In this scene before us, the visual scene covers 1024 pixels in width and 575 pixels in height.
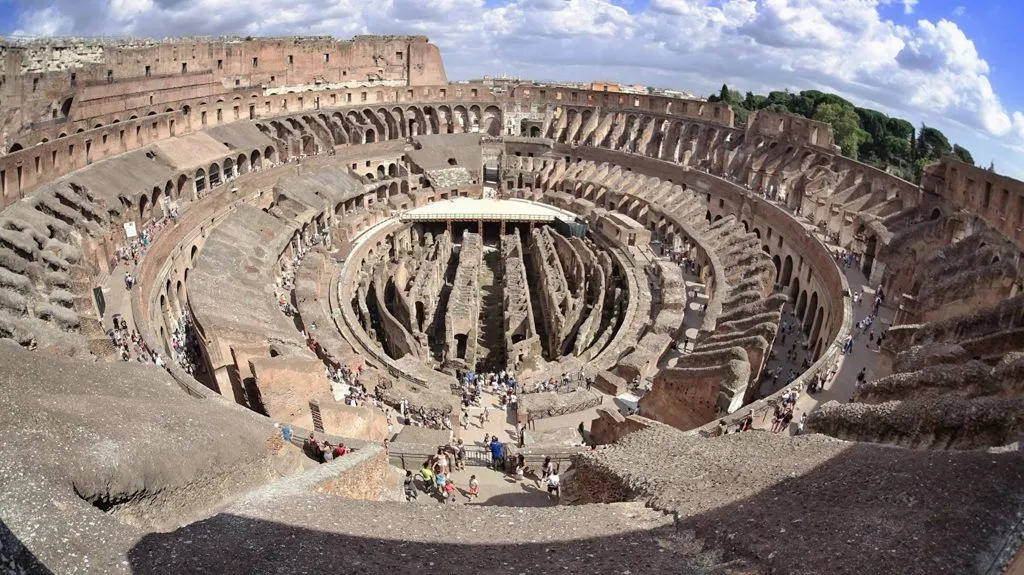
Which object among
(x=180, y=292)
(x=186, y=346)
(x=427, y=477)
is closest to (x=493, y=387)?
(x=427, y=477)

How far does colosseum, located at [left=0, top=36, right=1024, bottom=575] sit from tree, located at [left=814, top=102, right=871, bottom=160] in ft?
65.4

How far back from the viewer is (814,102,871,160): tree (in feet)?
183

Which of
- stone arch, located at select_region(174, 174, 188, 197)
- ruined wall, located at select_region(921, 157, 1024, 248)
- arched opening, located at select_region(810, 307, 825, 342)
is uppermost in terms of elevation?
ruined wall, located at select_region(921, 157, 1024, 248)

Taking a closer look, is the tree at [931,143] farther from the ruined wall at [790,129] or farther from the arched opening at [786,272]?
the arched opening at [786,272]

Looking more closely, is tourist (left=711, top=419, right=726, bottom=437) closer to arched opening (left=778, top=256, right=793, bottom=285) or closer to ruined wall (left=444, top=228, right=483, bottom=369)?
ruined wall (left=444, top=228, right=483, bottom=369)

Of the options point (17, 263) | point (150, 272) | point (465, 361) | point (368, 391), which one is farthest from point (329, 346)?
point (17, 263)

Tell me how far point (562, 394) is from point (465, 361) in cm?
584

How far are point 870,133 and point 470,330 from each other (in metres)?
57.0

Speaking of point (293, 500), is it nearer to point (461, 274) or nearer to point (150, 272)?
point (150, 272)

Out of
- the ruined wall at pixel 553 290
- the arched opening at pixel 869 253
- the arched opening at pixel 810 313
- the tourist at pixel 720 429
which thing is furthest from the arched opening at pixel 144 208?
the arched opening at pixel 869 253

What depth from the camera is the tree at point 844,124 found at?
2197 inches

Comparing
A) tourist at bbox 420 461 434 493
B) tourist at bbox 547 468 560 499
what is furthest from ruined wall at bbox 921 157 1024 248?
tourist at bbox 420 461 434 493

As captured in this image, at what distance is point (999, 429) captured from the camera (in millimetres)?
9156

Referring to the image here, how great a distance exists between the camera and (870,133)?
6431 centimetres
